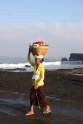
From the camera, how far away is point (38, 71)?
7.39m

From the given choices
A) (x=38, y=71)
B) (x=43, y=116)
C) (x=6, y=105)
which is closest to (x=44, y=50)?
(x=38, y=71)

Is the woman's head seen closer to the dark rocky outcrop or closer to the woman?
the woman

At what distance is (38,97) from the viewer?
743 cm

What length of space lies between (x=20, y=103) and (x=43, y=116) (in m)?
2.04

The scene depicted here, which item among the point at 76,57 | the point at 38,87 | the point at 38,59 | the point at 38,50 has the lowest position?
the point at 76,57

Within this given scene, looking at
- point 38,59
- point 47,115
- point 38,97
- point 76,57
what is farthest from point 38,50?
point 76,57

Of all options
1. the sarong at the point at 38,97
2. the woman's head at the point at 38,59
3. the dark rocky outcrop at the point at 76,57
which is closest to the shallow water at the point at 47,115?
the sarong at the point at 38,97

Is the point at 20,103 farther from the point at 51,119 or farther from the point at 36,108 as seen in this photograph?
the point at 51,119

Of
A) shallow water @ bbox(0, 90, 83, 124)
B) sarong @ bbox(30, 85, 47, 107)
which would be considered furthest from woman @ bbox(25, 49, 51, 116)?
shallow water @ bbox(0, 90, 83, 124)

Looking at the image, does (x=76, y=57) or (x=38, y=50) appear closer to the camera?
(x=38, y=50)

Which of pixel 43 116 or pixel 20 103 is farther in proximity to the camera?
pixel 20 103

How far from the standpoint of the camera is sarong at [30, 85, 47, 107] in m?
7.36

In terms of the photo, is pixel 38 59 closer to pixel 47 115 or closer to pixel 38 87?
pixel 38 87

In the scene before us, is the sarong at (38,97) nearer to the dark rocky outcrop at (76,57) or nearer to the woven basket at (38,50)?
the woven basket at (38,50)
